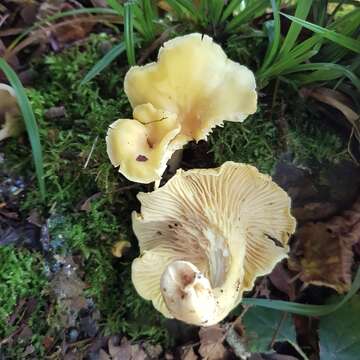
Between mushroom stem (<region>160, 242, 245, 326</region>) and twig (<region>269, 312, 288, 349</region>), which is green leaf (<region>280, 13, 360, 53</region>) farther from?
twig (<region>269, 312, 288, 349</region>)

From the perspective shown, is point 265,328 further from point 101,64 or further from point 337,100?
point 101,64

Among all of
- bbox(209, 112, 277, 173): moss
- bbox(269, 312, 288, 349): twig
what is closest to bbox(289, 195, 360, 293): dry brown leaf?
bbox(269, 312, 288, 349): twig

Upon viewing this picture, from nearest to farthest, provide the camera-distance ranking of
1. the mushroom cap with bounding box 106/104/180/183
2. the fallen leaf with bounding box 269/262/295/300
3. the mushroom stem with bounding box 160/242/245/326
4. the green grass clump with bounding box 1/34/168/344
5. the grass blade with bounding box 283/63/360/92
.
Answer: the mushroom stem with bounding box 160/242/245/326 → the mushroom cap with bounding box 106/104/180/183 → the grass blade with bounding box 283/63/360/92 → the green grass clump with bounding box 1/34/168/344 → the fallen leaf with bounding box 269/262/295/300

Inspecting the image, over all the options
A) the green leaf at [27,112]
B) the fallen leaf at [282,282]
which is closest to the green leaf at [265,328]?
the fallen leaf at [282,282]

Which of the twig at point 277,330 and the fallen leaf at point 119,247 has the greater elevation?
the fallen leaf at point 119,247

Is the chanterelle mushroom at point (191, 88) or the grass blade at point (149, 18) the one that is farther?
the grass blade at point (149, 18)

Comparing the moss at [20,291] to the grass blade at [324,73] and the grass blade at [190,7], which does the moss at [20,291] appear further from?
the grass blade at [324,73]

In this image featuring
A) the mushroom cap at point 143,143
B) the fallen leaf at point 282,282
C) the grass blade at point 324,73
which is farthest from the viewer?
Result: the fallen leaf at point 282,282

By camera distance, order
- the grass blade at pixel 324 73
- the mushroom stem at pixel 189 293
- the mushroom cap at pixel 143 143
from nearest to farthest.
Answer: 1. the mushroom stem at pixel 189 293
2. the mushroom cap at pixel 143 143
3. the grass blade at pixel 324 73

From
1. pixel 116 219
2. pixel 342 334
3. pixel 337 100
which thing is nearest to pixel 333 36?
pixel 337 100
